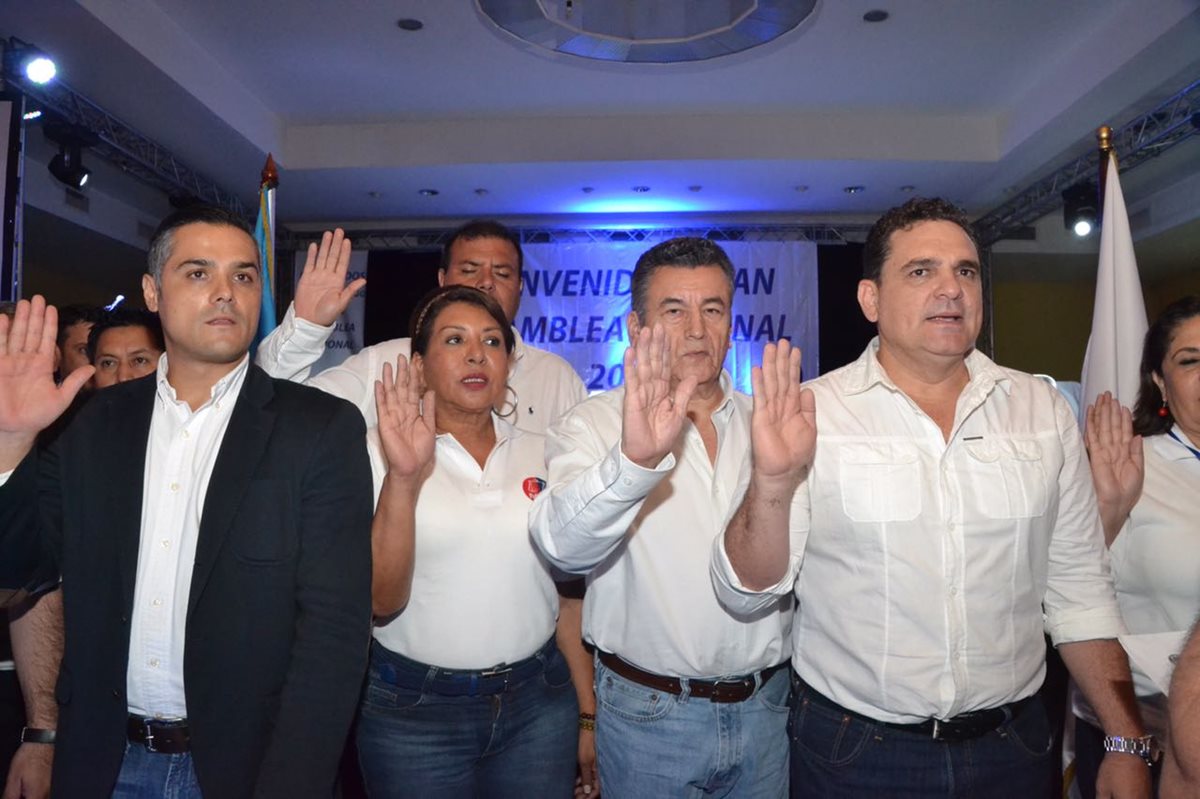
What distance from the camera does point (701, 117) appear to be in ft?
23.5

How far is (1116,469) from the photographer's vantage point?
93.9 inches

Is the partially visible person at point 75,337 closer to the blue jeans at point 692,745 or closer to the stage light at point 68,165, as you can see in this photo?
the stage light at point 68,165

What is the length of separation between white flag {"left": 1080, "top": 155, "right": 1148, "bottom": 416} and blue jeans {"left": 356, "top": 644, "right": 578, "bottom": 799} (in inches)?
101

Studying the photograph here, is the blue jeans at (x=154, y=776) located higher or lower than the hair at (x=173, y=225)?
lower

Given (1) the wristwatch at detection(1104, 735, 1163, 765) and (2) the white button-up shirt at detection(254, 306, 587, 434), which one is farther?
(2) the white button-up shirt at detection(254, 306, 587, 434)

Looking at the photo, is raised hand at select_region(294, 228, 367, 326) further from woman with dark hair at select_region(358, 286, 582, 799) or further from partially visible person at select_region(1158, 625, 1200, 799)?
partially visible person at select_region(1158, 625, 1200, 799)

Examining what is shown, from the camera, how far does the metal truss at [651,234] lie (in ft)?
28.4

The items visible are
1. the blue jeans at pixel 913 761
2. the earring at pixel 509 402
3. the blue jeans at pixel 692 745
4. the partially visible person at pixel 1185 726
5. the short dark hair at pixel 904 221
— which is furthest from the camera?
the earring at pixel 509 402

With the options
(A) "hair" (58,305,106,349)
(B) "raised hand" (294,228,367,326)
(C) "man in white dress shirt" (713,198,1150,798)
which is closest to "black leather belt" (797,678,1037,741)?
Result: (C) "man in white dress shirt" (713,198,1150,798)

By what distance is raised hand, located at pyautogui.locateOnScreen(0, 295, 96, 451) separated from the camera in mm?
1722

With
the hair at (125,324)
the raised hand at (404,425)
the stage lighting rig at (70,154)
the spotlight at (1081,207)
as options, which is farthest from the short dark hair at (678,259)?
the spotlight at (1081,207)

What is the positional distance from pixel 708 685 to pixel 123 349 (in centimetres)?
231

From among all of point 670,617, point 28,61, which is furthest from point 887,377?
point 28,61

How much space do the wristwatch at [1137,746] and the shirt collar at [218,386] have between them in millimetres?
1937
